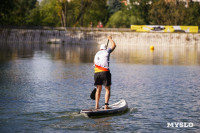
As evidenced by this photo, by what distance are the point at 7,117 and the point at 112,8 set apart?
146 metres

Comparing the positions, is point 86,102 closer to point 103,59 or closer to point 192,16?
point 103,59

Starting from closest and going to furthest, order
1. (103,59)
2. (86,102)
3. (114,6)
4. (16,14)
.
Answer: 1. (103,59)
2. (86,102)
3. (16,14)
4. (114,6)

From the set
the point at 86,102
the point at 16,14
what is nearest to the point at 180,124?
the point at 86,102

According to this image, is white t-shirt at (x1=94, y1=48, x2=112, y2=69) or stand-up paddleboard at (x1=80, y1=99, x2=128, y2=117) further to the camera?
white t-shirt at (x1=94, y1=48, x2=112, y2=69)

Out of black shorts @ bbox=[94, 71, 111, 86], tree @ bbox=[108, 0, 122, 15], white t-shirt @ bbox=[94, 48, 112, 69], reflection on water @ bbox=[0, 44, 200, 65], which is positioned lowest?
reflection on water @ bbox=[0, 44, 200, 65]

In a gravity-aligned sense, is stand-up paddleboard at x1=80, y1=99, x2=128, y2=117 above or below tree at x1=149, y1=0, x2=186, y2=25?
below

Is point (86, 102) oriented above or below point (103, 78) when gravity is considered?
below

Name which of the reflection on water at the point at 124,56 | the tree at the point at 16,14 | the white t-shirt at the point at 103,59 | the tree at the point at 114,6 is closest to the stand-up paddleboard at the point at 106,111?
the white t-shirt at the point at 103,59

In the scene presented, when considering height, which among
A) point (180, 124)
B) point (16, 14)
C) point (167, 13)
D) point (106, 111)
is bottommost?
point (180, 124)

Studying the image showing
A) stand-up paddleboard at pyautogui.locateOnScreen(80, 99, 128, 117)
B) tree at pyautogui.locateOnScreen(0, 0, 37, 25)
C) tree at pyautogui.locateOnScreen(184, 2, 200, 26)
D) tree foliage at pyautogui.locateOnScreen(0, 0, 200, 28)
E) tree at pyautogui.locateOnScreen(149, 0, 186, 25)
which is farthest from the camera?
tree at pyautogui.locateOnScreen(184, 2, 200, 26)

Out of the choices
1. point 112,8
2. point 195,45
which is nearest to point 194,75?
→ point 195,45

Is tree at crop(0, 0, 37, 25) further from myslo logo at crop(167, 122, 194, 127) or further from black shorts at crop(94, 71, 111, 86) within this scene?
myslo logo at crop(167, 122, 194, 127)

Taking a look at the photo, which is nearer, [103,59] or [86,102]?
[103,59]

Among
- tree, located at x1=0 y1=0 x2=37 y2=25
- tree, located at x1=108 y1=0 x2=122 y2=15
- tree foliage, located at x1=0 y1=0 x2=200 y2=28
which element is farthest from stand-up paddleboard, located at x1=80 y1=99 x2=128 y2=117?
tree, located at x1=108 y1=0 x2=122 y2=15
